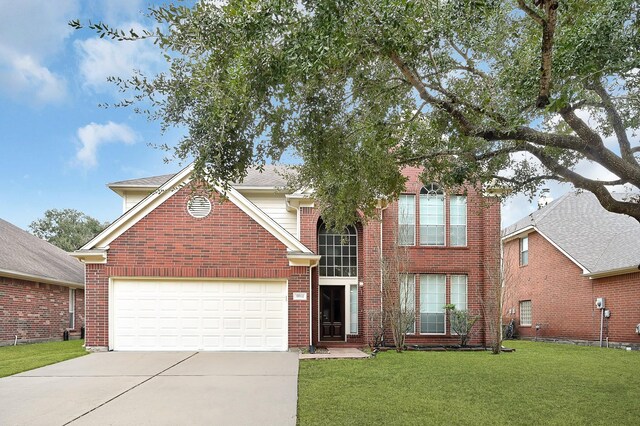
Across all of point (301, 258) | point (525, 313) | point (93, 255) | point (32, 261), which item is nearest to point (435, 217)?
point (301, 258)

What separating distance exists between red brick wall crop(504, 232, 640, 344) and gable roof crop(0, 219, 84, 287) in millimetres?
16874

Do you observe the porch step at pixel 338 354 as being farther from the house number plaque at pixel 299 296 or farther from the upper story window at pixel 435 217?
the upper story window at pixel 435 217

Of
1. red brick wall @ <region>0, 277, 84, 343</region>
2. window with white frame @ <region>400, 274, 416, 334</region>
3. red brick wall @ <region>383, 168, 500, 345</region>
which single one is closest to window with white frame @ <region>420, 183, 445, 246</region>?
red brick wall @ <region>383, 168, 500, 345</region>

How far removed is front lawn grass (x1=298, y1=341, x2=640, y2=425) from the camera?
7438 millimetres

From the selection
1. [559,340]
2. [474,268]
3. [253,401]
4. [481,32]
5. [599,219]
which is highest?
[481,32]

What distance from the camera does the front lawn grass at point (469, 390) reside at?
7.44m

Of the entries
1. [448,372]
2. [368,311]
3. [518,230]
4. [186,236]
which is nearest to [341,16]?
[448,372]

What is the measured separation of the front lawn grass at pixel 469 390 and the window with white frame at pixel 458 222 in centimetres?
458

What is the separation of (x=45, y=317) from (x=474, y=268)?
16.6 meters

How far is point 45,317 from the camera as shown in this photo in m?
20.6

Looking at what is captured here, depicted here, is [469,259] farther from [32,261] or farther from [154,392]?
[32,261]

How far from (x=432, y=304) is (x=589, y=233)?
8.91 meters

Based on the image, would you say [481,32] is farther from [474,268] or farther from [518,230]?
[518,230]

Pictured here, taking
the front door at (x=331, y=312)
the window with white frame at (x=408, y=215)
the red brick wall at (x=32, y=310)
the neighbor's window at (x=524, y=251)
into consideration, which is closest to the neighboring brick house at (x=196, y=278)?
the front door at (x=331, y=312)
